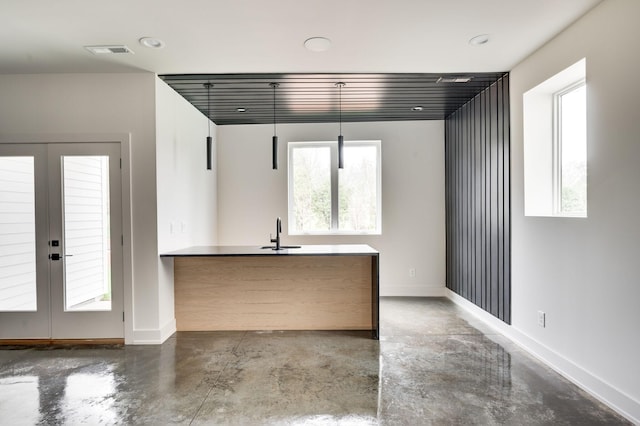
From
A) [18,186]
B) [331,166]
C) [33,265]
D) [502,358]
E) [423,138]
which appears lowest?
[502,358]

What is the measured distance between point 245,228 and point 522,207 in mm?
3963

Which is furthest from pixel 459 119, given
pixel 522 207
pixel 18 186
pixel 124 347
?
pixel 18 186

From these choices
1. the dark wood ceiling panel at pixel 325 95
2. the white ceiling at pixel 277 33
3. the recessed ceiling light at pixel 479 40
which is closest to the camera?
the white ceiling at pixel 277 33

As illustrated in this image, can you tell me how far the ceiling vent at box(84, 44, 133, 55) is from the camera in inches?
116

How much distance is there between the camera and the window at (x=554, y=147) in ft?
9.66

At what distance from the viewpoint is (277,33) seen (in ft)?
8.98

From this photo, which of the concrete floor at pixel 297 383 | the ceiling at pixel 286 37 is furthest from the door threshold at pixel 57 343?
the ceiling at pixel 286 37

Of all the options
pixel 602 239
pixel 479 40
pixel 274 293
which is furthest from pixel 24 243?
pixel 602 239

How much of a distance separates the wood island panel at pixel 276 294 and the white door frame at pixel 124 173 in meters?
0.51

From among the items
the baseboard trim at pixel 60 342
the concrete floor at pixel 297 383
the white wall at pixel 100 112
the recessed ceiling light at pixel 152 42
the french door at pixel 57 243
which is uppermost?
the recessed ceiling light at pixel 152 42

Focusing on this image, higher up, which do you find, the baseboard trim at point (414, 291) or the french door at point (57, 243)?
the french door at point (57, 243)

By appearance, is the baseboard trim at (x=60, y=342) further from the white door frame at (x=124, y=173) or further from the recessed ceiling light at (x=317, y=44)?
the recessed ceiling light at (x=317, y=44)

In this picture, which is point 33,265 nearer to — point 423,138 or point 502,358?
point 502,358

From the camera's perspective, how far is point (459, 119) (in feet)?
15.9
